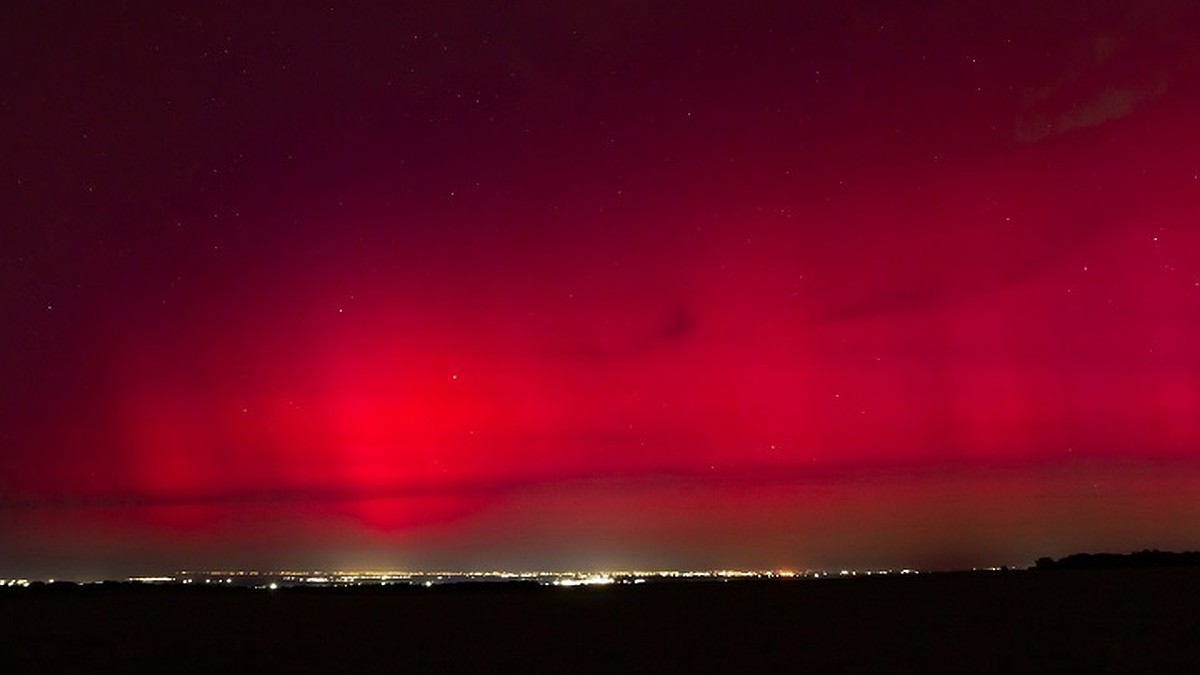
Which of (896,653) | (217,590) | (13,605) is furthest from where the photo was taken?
(217,590)

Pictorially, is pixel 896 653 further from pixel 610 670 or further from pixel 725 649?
pixel 610 670

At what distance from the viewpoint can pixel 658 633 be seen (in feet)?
72.9

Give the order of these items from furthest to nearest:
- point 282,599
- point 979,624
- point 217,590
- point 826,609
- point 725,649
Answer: point 217,590 < point 282,599 < point 826,609 < point 979,624 < point 725,649

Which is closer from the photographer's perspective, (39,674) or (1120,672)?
(1120,672)

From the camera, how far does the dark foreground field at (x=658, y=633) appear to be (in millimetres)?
17219

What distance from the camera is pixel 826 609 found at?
2748 cm

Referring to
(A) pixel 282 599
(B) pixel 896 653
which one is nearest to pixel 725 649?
(B) pixel 896 653

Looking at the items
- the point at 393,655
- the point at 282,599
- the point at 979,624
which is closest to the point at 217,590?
the point at 282,599

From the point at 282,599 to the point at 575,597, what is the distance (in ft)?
35.3

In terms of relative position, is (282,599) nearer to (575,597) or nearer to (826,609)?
(575,597)

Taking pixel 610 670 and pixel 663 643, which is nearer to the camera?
pixel 610 670

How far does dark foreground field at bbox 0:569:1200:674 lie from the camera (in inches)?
678

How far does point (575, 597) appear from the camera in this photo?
37.5m

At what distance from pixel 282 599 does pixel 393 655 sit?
22.6 meters
